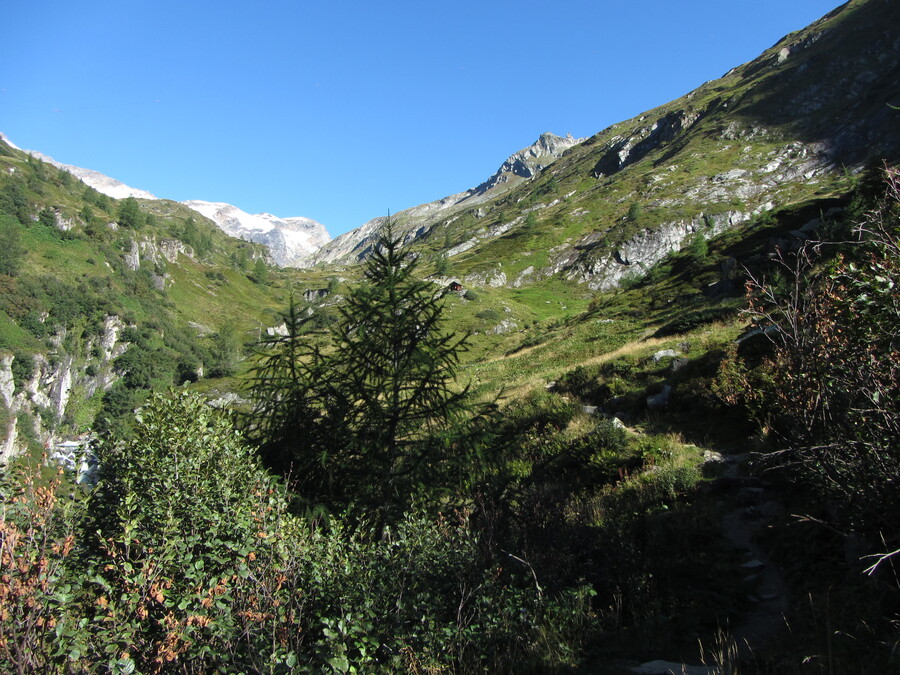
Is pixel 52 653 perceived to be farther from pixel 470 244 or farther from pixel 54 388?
pixel 470 244

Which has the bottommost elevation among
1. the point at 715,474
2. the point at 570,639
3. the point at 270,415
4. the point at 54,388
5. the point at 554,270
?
the point at 715,474

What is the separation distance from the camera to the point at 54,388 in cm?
11594

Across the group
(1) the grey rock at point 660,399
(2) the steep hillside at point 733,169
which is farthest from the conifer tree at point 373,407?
(2) the steep hillside at point 733,169

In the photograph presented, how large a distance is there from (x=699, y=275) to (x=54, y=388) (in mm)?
145721

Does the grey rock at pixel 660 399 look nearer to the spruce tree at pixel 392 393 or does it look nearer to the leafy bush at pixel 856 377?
the spruce tree at pixel 392 393

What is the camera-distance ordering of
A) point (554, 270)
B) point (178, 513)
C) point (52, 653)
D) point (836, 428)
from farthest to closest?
point (554, 270), point (178, 513), point (836, 428), point (52, 653)

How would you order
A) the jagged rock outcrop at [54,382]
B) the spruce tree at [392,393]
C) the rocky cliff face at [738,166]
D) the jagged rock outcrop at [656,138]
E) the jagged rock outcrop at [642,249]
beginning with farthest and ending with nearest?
the jagged rock outcrop at [656,138]
the rocky cliff face at [738,166]
the jagged rock outcrop at [642,249]
the jagged rock outcrop at [54,382]
the spruce tree at [392,393]

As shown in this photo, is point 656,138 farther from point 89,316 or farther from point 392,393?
point 392,393

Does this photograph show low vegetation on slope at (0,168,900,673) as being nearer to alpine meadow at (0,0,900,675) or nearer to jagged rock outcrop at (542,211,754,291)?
alpine meadow at (0,0,900,675)

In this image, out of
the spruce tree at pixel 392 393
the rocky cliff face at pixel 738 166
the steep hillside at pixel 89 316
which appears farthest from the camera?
the steep hillside at pixel 89 316

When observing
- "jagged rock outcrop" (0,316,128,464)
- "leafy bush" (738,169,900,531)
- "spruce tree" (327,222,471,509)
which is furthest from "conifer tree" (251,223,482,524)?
"jagged rock outcrop" (0,316,128,464)

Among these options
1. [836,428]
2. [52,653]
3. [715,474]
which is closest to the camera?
[52,653]

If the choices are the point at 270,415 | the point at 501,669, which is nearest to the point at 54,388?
the point at 270,415

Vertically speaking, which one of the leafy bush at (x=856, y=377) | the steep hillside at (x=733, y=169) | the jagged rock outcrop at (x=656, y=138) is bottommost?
the leafy bush at (x=856, y=377)
